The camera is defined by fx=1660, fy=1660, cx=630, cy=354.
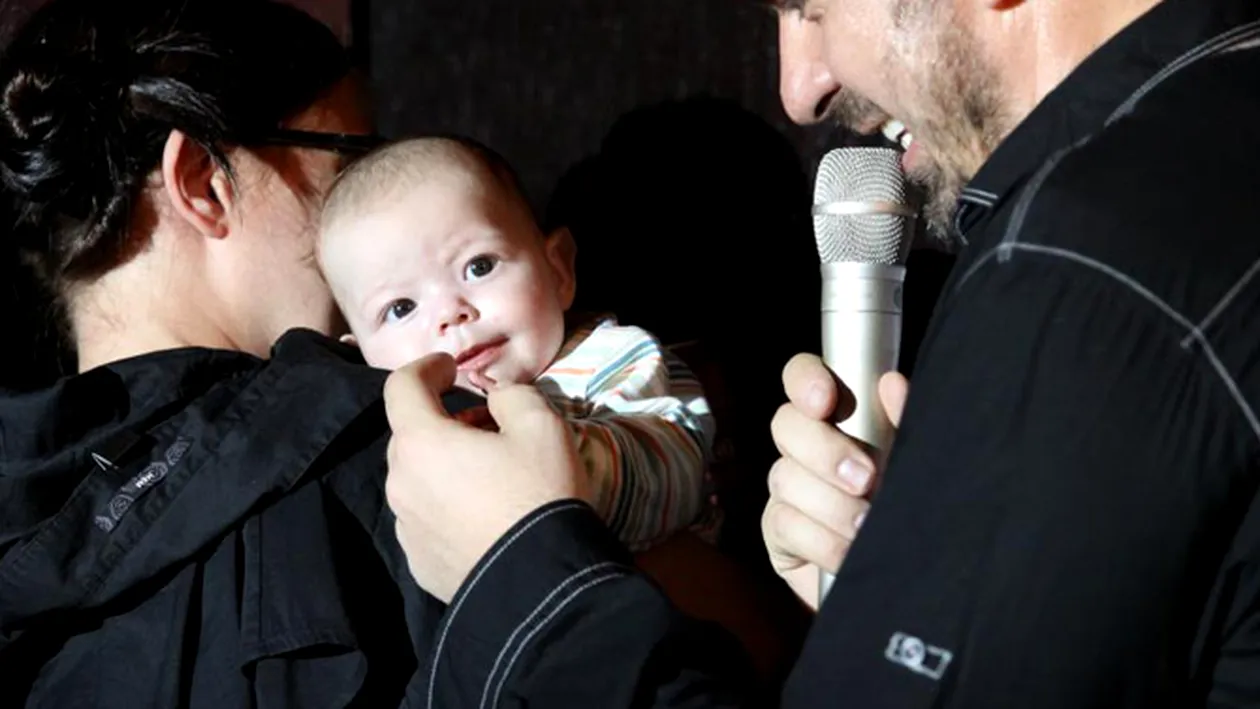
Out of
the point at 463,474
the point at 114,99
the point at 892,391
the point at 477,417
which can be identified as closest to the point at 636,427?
the point at 477,417

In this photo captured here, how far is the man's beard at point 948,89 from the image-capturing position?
1.35 m

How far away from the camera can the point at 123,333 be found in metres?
2.02

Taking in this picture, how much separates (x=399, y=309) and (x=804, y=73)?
594 millimetres

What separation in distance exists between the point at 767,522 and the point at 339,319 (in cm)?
80

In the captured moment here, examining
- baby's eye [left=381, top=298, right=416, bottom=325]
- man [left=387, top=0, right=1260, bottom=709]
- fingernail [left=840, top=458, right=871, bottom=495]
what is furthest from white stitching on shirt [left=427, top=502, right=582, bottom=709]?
baby's eye [left=381, top=298, right=416, bottom=325]

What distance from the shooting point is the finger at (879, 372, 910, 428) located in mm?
1465

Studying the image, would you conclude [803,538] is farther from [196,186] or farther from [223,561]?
[196,186]

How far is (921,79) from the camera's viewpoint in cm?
138

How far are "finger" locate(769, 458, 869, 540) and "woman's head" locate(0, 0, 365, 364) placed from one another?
825mm

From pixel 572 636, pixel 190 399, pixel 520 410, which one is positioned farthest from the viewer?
pixel 190 399

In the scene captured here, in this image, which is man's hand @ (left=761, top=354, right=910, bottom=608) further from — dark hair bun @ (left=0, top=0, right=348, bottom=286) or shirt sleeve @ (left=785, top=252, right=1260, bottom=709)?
dark hair bun @ (left=0, top=0, right=348, bottom=286)

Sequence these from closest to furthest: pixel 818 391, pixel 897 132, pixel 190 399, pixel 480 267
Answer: pixel 818 391
pixel 897 132
pixel 190 399
pixel 480 267

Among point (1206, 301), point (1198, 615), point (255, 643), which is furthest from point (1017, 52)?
point (255, 643)

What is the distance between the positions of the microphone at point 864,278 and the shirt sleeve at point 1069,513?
0.36 metres
